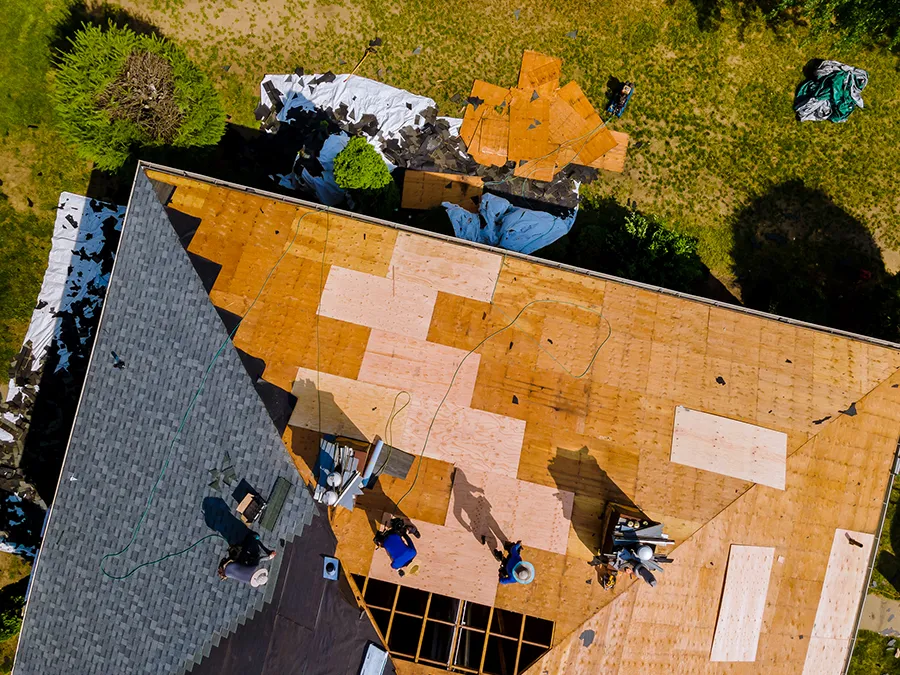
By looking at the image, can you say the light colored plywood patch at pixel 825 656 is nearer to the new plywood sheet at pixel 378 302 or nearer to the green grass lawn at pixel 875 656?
the green grass lawn at pixel 875 656

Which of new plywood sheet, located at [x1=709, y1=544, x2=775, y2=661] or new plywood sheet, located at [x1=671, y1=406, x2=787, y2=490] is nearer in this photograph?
new plywood sheet, located at [x1=709, y1=544, x2=775, y2=661]

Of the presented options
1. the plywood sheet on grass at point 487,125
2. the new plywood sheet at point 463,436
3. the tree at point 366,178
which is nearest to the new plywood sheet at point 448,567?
the new plywood sheet at point 463,436

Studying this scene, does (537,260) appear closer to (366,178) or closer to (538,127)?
(366,178)

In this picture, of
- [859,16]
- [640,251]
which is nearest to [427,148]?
[640,251]

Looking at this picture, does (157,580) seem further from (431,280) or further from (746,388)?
(746,388)

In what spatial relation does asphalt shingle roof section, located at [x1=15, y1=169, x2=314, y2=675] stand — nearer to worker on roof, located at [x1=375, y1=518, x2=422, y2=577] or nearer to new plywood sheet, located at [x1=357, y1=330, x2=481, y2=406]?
worker on roof, located at [x1=375, y1=518, x2=422, y2=577]

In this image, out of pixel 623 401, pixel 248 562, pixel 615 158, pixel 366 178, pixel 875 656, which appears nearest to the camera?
pixel 248 562

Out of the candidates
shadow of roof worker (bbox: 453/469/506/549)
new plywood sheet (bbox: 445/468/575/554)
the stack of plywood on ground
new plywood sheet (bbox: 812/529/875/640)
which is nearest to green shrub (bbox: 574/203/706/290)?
the stack of plywood on ground

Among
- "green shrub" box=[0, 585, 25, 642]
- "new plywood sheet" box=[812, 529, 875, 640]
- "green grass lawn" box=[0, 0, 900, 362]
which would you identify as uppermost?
"green grass lawn" box=[0, 0, 900, 362]
